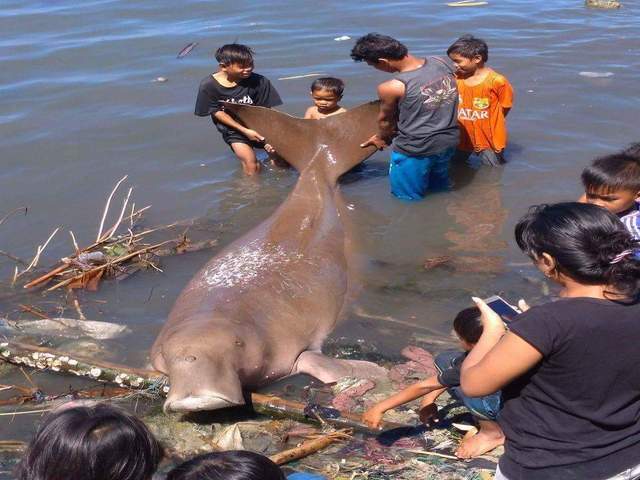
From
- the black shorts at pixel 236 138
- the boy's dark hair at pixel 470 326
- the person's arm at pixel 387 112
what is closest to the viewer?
the boy's dark hair at pixel 470 326

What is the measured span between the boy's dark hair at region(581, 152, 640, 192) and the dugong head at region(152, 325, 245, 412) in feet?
8.48

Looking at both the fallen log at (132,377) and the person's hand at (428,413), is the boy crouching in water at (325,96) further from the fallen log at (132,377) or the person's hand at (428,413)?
the person's hand at (428,413)

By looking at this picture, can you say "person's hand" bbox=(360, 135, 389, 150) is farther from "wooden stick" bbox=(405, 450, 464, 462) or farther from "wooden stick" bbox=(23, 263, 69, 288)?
"wooden stick" bbox=(405, 450, 464, 462)

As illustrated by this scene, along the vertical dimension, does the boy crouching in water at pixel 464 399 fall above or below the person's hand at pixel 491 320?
below

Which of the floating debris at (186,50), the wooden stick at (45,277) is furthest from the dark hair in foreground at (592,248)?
the floating debris at (186,50)

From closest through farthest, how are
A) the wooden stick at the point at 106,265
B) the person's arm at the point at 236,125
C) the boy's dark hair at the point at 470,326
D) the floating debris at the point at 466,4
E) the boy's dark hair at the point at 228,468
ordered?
the boy's dark hair at the point at 228,468
the boy's dark hair at the point at 470,326
the wooden stick at the point at 106,265
the person's arm at the point at 236,125
the floating debris at the point at 466,4

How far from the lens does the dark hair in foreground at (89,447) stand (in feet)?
7.88

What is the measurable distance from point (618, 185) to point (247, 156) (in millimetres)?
5697

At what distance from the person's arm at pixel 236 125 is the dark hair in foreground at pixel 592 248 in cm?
654

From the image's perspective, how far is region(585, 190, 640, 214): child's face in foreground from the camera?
4.90 metres

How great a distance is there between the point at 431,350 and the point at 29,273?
3.94m

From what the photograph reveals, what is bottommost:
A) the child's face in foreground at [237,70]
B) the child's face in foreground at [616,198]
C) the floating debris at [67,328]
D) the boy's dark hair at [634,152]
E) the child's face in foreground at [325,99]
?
the floating debris at [67,328]

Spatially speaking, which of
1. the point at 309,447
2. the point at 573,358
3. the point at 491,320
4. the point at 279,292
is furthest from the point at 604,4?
the point at 573,358

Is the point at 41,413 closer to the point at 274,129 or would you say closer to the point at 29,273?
the point at 29,273
